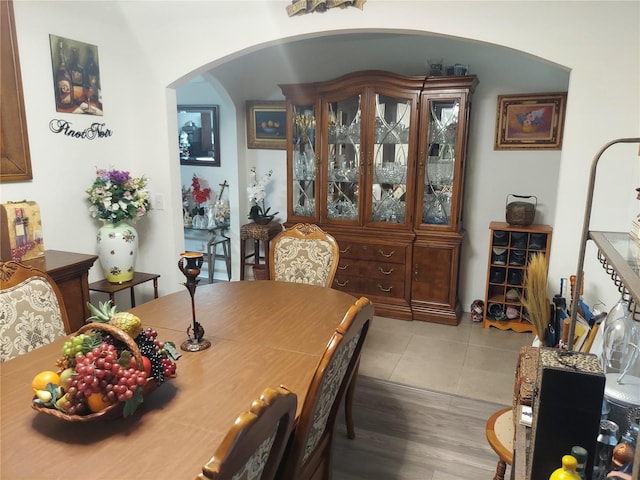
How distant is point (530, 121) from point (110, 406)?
11.8ft

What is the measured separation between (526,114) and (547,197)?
70 cm

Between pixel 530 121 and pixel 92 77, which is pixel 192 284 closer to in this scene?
pixel 92 77

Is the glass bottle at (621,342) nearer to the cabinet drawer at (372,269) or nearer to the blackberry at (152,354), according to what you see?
the blackberry at (152,354)

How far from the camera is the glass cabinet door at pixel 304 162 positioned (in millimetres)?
3951

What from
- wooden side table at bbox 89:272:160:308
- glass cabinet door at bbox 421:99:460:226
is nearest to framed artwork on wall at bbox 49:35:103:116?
wooden side table at bbox 89:272:160:308

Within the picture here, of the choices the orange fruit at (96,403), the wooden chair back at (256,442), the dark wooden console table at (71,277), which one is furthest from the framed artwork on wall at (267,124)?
the wooden chair back at (256,442)

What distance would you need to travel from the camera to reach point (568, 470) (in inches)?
35.1

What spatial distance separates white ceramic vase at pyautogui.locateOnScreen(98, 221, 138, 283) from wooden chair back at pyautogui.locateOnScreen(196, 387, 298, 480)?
2.42m

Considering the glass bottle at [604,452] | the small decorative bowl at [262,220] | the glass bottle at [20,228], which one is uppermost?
the glass bottle at [20,228]

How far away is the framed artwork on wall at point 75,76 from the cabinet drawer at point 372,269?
227 centimetres

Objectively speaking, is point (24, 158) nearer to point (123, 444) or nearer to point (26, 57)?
point (26, 57)

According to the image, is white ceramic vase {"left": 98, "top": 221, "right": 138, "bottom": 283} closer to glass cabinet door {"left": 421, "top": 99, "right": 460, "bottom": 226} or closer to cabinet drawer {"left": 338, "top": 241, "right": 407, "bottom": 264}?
cabinet drawer {"left": 338, "top": 241, "right": 407, "bottom": 264}

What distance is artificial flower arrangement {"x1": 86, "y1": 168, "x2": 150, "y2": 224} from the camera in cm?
294

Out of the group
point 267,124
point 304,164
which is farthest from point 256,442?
point 267,124
